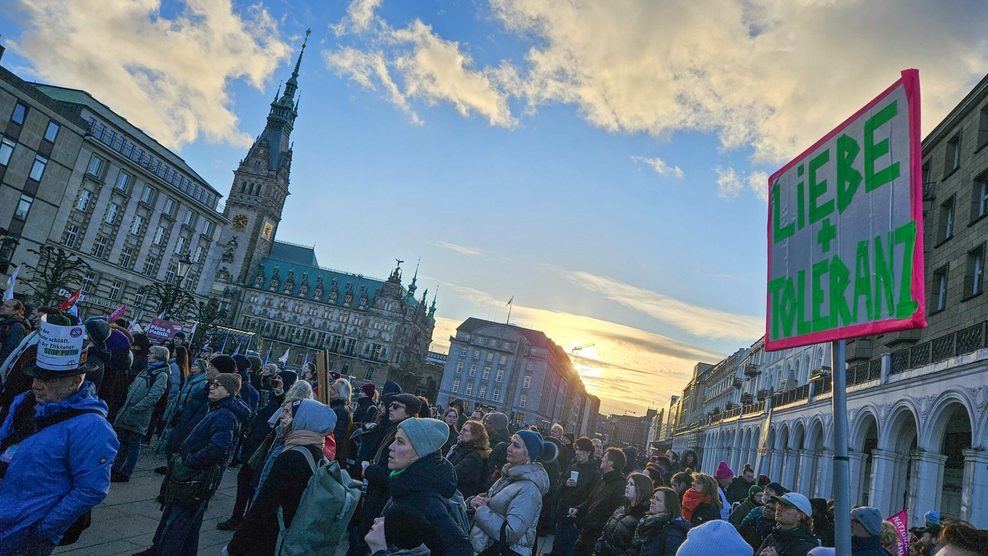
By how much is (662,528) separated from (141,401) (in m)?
8.28

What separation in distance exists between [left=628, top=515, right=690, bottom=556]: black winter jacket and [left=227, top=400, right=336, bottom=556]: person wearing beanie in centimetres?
330

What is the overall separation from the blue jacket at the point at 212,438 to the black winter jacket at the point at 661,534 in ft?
14.1

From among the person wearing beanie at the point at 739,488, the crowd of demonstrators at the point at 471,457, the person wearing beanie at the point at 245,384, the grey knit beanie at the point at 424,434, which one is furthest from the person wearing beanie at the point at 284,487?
the person wearing beanie at the point at 739,488

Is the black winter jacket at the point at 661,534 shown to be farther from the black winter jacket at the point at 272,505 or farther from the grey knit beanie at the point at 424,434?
the black winter jacket at the point at 272,505

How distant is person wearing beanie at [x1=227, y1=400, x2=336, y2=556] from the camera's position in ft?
13.8

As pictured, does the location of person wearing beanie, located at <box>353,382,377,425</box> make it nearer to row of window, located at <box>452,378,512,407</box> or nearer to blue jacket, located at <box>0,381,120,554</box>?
blue jacket, located at <box>0,381,120,554</box>

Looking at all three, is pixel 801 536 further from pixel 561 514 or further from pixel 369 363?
pixel 369 363

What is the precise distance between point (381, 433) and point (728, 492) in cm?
858

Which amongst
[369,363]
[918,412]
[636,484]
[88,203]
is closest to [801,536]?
[636,484]

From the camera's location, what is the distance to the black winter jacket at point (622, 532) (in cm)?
671

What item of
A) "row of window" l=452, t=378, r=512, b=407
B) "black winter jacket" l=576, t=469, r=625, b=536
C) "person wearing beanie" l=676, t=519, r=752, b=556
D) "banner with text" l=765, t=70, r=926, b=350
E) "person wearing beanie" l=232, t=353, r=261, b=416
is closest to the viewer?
"banner with text" l=765, t=70, r=926, b=350

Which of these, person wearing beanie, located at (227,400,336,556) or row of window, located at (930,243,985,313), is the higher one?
row of window, located at (930,243,985,313)

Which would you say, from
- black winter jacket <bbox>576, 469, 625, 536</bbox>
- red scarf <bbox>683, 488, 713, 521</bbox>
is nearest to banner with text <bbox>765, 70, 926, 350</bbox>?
red scarf <bbox>683, 488, 713, 521</bbox>

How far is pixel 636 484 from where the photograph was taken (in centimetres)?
679
